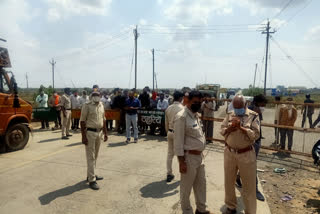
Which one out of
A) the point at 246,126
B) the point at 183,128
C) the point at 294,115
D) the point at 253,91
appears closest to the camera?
the point at 183,128

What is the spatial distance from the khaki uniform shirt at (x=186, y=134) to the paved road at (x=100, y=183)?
1.32m

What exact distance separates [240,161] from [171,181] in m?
2.01

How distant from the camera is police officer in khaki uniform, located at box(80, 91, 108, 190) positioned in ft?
15.3

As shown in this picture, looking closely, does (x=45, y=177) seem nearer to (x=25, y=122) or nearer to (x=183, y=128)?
(x=25, y=122)

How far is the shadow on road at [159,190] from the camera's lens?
14.4 feet

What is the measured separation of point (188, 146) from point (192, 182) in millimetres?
497

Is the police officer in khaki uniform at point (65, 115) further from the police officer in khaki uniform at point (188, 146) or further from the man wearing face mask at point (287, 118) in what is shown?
the man wearing face mask at point (287, 118)

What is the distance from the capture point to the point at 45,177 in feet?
17.1

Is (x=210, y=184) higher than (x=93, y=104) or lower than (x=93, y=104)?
lower

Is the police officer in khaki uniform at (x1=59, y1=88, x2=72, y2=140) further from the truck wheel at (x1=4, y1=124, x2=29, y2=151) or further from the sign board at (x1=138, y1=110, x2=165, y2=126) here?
the sign board at (x1=138, y1=110, x2=165, y2=126)

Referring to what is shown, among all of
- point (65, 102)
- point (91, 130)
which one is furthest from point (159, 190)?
point (65, 102)

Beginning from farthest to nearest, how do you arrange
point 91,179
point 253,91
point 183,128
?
1. point 253,91
2. point 91,179
3. point 183,128

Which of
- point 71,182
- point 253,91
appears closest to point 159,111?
point 71,182

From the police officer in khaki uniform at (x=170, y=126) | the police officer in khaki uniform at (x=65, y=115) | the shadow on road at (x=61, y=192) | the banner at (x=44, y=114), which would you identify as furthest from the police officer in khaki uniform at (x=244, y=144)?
the banner at (x=44, y=114)
